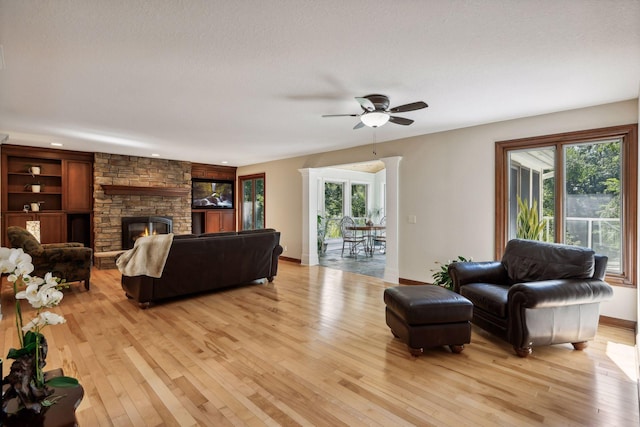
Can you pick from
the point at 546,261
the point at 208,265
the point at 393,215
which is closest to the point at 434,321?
the point at 546,261

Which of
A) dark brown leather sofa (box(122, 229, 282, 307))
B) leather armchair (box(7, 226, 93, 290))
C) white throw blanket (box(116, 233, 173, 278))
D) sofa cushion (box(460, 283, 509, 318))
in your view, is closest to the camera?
sofa cushion (box(460, 283, 509, 318))

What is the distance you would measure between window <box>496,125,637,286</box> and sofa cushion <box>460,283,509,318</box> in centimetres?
127

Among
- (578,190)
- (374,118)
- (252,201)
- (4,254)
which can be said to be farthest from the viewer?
(252,201)

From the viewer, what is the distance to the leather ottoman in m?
2.75

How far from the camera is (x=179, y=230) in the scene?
809 cm

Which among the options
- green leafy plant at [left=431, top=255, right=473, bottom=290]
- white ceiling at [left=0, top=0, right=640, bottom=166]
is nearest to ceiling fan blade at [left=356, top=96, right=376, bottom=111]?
white ceiling at [left=0, top=0, right=640, bottom=166]

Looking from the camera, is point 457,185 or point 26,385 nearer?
point 26,385

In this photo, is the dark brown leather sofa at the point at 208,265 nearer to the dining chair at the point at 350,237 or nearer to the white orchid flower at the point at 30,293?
the white orchid flower at the point at 30,293

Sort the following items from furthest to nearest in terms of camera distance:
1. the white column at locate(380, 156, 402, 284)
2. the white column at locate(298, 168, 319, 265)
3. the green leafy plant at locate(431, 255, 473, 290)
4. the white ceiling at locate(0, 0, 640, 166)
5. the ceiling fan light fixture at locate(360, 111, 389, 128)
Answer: the white column at locate(298, 168, 319, 265) → the white column at locate(380, 156, 402, 284) → the green leafy plant at locate(431, 255, 473, 290) → the ceiling fan light fixture at locate(360, 111, 389, 128) → the white ceiling at locate(0, 0, 640, 166)

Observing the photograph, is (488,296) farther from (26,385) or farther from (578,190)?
(26,385)

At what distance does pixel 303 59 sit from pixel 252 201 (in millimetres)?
6669

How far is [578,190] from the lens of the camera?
386 cm

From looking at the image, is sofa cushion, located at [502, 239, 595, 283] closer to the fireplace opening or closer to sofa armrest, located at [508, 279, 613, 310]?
sofa armrest, located at [508, 279, 613, 310]

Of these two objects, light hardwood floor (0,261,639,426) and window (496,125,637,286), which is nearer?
light hardwood floor (0,261,639,426)
